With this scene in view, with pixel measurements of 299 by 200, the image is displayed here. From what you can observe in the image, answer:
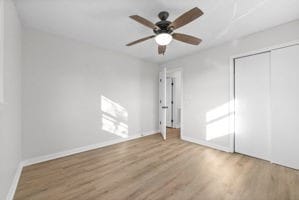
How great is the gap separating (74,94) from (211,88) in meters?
3.30

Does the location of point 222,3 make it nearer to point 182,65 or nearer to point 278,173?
point 182,65

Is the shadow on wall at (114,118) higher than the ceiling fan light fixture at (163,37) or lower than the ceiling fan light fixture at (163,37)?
lower

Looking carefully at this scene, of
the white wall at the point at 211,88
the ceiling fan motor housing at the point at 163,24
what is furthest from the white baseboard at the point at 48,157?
the ceiling fan motor housing at the point at 163,24

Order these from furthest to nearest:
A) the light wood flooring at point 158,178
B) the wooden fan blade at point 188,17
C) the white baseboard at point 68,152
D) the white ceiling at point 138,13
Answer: the white baseboard at point 68,152, the white ceiling at point 138,13, the light wood flooring at point 158,178, the wooden fan blade at point 188,17

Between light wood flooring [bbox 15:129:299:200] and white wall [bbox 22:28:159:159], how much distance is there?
0.51m

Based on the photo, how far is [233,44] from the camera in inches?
120

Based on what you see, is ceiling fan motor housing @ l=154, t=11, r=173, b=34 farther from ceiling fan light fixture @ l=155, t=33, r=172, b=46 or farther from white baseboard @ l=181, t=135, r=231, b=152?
white baseboard @ l=181, t=135, r=231, b=152

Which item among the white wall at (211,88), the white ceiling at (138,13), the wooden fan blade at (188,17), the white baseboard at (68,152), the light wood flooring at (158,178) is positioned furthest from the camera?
the white wall at (211,88)

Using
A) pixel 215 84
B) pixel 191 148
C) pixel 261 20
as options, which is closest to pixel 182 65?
pixel 215 84

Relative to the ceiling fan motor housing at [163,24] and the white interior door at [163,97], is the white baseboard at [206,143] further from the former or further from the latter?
the ceiling fan motor housing at [163,24]

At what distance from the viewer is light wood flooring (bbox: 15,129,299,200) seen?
1.72 m

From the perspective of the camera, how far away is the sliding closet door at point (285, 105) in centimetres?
229

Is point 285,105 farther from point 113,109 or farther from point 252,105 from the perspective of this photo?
point 113,109

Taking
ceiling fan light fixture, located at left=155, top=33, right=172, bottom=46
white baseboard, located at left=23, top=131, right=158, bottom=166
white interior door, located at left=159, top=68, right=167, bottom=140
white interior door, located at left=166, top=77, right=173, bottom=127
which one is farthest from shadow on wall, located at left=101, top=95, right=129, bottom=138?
white interior door, located at left=166, top=77, right=173, bottom=127
